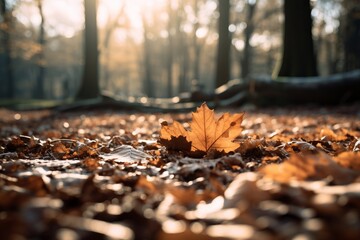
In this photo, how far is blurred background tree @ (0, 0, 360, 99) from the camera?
43.7 feet

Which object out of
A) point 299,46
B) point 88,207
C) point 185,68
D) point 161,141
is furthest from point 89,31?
point 185,68

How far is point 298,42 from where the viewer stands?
33.2ft

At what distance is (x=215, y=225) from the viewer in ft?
3.16

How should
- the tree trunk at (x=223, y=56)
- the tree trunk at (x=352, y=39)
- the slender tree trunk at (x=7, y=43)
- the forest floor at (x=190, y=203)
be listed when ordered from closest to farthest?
the forest floor at (x=190, y=203)
the tree trunk at (x=223, y=56)
the slender tree trunk at (x=7, y=43)
the tree trunk at (x=352, y=39)

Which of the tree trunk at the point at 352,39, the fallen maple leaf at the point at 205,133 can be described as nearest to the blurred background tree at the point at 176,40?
the tree trunk at the point at 352,39

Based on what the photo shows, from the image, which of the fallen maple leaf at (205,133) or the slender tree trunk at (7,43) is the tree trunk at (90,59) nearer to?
the slender tree trunk at (7,43)

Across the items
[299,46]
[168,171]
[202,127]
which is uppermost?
[299,46]

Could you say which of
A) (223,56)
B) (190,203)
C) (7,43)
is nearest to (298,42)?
(223,56)

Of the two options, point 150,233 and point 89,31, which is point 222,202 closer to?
point 150,233

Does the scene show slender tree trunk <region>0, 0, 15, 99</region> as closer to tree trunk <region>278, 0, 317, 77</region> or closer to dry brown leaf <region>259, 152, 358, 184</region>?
tree trunk <region>278, 0, 317, 77</region>

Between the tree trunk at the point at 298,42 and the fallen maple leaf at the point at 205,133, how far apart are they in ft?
28.1

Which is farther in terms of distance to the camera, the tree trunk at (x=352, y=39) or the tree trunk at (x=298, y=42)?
the tree trunk at (x=352, y=39)

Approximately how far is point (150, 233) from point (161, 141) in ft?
4.22

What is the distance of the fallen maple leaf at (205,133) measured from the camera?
1.87 meters
